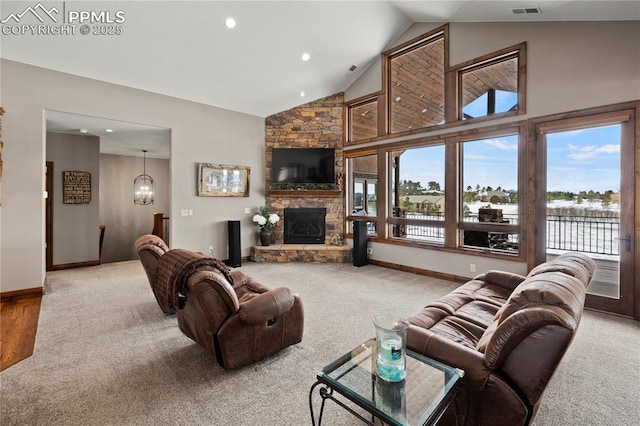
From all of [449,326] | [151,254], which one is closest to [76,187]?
[151,254]

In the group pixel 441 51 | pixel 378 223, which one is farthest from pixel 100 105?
pixel 441 51

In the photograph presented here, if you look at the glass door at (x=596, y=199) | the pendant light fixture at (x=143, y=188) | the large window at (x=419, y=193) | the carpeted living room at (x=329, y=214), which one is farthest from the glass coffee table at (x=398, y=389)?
the pendant light fixture at (x=143, y=188)

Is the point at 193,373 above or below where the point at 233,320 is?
below

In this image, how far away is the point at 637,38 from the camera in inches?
131

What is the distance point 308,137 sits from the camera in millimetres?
6805

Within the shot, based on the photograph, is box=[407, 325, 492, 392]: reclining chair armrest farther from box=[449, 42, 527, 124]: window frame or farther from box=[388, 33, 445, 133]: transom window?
box=[388, 33, 445, 133]: transom window

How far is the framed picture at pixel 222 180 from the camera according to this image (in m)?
5.87

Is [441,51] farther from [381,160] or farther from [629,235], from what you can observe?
[629,235]

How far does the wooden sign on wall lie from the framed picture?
2.57 metres

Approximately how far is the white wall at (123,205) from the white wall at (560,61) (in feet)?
28.3

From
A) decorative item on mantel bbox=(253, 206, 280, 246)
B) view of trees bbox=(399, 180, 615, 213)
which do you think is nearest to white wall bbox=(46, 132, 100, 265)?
decorative item on mantel bbox=(253, 206, 280, 246)

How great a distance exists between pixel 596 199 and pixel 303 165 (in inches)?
198

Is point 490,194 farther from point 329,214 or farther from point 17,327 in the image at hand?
point 17,327

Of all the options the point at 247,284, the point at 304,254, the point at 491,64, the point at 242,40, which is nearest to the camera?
the point at 247,284
